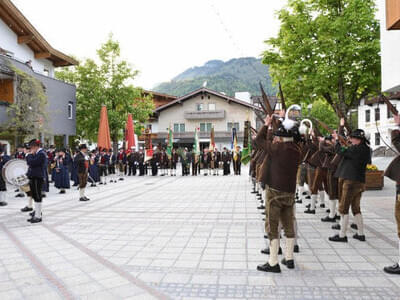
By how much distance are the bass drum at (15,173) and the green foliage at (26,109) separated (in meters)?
9.16

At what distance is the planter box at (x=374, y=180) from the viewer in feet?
42.2

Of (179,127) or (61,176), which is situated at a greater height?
(179,127)

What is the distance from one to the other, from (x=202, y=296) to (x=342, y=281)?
1.83 m

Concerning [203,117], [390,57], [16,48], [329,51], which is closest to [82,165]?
[390,57]

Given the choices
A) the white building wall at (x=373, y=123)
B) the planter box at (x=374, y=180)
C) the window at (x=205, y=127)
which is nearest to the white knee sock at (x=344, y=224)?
the planter box at (x=374, y=180)

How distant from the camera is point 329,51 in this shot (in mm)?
15195

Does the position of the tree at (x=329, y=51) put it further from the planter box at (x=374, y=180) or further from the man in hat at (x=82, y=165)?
the man in hat at (x=82, y=165)

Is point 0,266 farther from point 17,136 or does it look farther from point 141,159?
point 141,159

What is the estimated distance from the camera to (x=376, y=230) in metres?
6.85

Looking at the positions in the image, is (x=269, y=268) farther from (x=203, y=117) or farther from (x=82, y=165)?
(x=203, y=117)

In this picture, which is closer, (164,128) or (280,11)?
(280,11)

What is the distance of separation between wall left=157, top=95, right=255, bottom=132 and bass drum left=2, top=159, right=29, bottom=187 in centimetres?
3564

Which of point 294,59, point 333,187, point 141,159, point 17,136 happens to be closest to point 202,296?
point 333,187

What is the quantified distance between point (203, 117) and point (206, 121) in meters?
0.96
